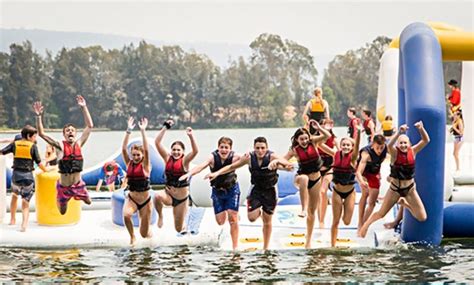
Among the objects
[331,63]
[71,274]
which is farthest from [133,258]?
[331,63]

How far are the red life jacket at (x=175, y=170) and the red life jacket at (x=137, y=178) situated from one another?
0.71 feet

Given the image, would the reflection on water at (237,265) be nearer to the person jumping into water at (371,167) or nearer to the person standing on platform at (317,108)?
the person jumping into water at (371,167)

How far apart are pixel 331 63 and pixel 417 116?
44.7m

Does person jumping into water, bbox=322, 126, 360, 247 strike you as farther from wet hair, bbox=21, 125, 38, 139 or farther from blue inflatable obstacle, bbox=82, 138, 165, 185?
blue inflatable obstacle, bbox=82, 138, 165, 185

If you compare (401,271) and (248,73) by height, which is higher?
(248,73)

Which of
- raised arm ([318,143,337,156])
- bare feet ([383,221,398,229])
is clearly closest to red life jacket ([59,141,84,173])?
raised arm ([318,143,337,156])

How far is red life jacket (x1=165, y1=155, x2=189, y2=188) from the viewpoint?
7203 millimetres

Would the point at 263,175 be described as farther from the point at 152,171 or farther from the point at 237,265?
the point at 152,171

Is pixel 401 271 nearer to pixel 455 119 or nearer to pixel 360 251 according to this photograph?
pixel 360 251

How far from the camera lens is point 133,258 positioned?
280 inches

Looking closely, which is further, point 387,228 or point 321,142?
point 387,228

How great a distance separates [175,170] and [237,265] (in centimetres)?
110

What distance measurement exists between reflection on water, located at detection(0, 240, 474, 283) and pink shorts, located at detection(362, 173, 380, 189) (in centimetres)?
75

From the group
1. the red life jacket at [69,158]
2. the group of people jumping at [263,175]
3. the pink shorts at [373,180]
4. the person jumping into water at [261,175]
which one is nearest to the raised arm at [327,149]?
the group of people jumping at [263,175]
